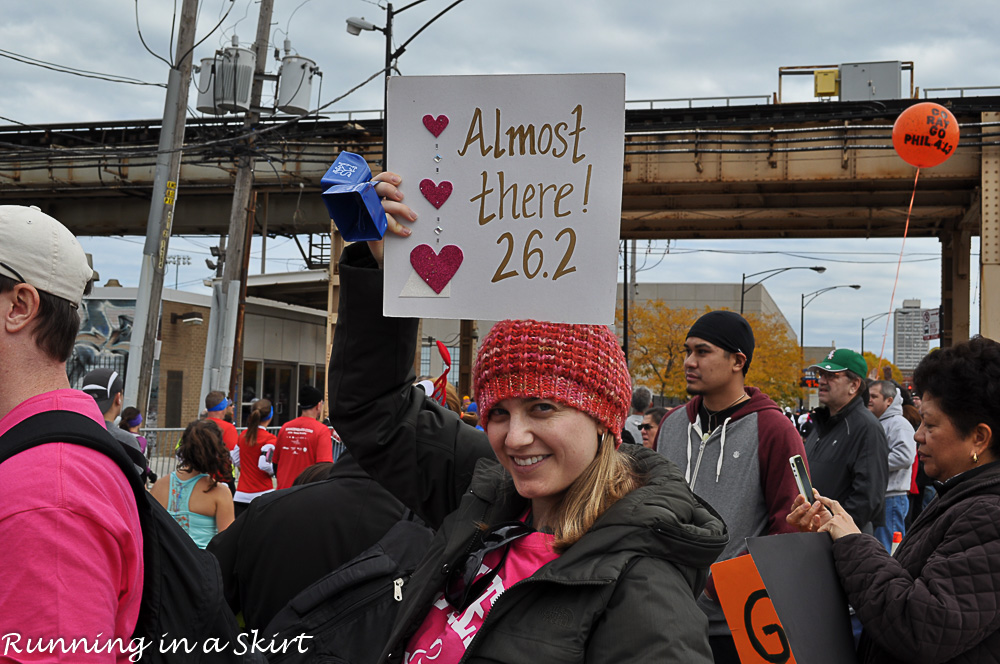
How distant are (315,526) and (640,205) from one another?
1837 cm

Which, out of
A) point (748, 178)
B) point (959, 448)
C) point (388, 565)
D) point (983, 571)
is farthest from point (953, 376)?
point (748, 178)

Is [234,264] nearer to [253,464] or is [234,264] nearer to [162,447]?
[162,447]

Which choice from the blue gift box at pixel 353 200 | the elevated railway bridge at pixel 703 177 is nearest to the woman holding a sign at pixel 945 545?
the blue gift box at pixel 353 200

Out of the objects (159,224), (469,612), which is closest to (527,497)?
(469,612)

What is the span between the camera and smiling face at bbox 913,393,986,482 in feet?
9.05

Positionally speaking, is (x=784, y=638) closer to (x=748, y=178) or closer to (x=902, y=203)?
(x=748, y=178)

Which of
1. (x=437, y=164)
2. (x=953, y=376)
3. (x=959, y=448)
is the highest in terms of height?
(x=437, y=164)

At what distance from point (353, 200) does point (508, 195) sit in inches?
14.6

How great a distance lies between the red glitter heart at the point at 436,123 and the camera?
6.86 feet

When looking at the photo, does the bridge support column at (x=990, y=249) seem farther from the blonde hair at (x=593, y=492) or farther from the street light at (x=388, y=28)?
the blonde hair at (x=593, y=492)

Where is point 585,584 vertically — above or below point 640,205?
below

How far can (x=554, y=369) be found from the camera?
2.00m

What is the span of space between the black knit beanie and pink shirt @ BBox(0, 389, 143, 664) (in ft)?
10.0

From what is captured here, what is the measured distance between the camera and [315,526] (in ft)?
10.7
